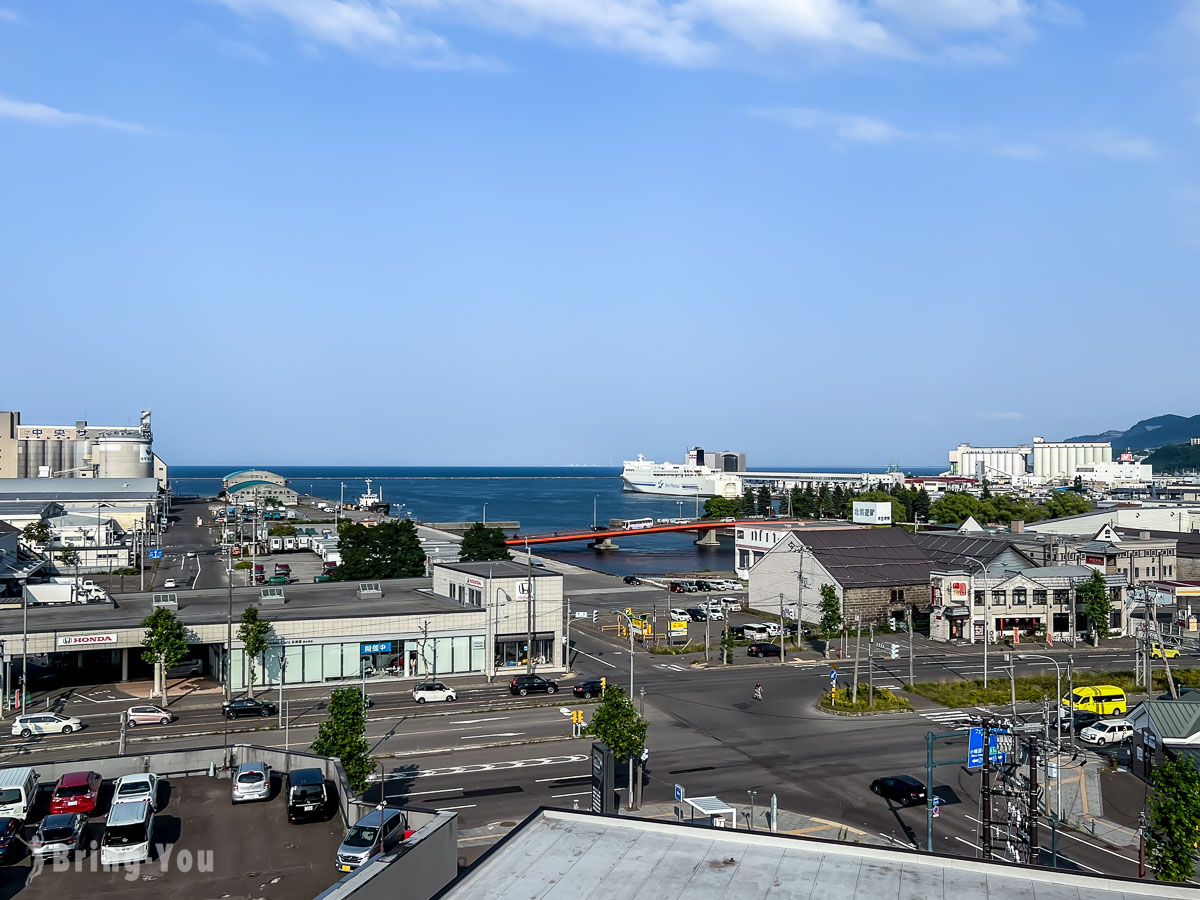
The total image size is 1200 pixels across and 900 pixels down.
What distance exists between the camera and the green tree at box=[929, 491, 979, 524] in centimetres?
14650

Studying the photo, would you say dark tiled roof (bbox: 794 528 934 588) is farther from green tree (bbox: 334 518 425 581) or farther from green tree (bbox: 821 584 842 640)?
green tree (bbox: 334 518 425 581)

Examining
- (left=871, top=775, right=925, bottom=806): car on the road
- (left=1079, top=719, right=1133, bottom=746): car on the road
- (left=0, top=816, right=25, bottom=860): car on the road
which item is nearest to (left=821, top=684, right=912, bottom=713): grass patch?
(left=1079, top=719, right=1133, bottom=746): car on the road

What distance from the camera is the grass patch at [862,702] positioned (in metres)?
44.2

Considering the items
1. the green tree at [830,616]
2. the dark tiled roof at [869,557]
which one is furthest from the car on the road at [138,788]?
the dark tiled roof at [869,557]

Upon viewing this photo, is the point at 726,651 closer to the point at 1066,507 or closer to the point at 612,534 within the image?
the point at 612,534

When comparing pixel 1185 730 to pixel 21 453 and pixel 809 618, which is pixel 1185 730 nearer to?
pixel 809 618

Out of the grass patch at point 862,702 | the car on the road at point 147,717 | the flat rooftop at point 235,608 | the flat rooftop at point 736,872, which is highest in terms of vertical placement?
the flat rooftop at point 736,872

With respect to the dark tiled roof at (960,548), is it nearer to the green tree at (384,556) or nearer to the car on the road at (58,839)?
the green tree at (384,556)

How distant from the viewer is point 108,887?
20.1m

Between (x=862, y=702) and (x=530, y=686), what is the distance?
1565 cm

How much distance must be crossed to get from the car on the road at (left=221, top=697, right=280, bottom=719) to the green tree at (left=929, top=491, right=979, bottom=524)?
123 meters

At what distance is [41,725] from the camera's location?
38.4m

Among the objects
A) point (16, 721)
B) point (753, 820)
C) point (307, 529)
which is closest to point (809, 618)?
point (753, 820)

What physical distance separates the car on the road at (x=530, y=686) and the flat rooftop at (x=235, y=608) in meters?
5.51
